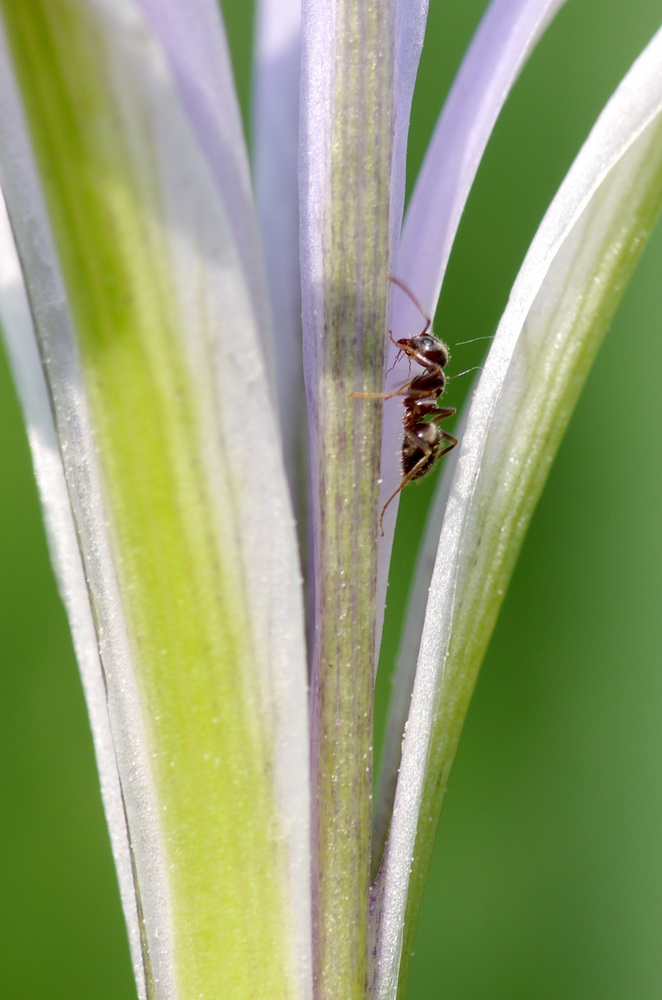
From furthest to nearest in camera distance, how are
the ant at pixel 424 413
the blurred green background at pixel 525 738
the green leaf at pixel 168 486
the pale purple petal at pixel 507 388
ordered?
the blurred green background at pixel 525 738 < the ant at pixel 424 413 < the pale purple petal at pixel 507 388 < the green leaf at pixel 168 486

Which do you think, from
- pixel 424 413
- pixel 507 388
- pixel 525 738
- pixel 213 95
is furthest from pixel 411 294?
pixel 525 738

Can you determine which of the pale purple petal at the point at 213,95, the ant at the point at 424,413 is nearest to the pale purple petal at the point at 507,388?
the pale purple petal at the point at 213,95

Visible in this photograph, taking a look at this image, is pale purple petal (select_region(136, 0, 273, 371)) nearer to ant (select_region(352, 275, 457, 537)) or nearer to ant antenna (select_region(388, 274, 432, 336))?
ant antenna (select_region(388, 274, 432, 336))

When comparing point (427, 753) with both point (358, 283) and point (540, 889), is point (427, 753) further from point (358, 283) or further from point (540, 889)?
point (540, 889)

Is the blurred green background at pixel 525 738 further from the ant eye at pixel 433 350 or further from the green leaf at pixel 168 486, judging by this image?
the green leaf at pixel 168 486

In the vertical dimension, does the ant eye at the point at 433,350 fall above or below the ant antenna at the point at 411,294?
above

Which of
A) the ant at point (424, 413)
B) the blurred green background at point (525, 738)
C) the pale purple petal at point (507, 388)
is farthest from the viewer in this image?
the blurred green background at point (525, 738)

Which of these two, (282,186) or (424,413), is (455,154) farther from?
(424,413)

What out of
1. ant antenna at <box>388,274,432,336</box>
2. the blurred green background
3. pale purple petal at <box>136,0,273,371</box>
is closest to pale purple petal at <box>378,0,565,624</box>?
ant antenna at <box>388,274,432,336</box>
